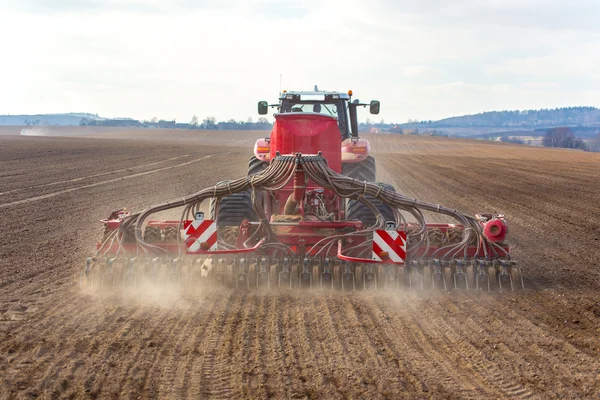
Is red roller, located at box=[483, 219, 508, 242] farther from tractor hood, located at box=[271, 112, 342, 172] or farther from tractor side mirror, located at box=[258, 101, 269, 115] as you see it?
tractor side mirror, located at box=[258, 101, 269, 115]

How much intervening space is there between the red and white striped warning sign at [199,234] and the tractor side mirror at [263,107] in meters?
4.02

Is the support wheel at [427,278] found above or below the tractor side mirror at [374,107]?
below

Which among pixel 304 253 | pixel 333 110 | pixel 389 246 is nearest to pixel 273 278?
pixel 304 253

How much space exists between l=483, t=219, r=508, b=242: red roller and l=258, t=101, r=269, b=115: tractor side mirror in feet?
15.5

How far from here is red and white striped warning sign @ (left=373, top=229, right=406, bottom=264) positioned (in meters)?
7.07

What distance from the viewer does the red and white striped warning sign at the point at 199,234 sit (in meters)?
7.24

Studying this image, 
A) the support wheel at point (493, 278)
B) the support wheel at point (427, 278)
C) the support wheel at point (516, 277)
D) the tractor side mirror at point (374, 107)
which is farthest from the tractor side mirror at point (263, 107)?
the support wheel at point (516, 277)

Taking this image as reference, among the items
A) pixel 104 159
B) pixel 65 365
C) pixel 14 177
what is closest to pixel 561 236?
pixel 65 365

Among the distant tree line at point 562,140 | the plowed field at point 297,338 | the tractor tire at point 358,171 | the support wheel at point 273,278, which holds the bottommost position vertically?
the distant tree line at point 562,140

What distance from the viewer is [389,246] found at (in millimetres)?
7105

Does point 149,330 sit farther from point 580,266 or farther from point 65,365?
point 580,266

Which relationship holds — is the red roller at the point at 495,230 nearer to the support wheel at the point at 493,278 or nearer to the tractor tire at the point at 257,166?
the support wheel at the point at 493,278

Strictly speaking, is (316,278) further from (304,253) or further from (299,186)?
(299,186)

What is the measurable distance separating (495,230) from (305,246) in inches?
86.7
